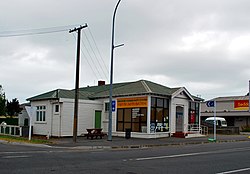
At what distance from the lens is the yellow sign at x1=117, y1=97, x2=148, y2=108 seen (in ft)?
106

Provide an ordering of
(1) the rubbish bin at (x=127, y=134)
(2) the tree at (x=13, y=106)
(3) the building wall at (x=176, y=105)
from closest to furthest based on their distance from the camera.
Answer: (1) the rubbish bin at (x=127, y=134) < (3) the building wall at (x=176, y=105) < (2) the tree at (x=13, y=106)

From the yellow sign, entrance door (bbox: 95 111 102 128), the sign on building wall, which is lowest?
entrance door (bbox: 95 111 102 128)

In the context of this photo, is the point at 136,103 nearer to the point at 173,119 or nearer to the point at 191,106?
the point at 173,119

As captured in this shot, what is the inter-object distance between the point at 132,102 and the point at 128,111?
983mm

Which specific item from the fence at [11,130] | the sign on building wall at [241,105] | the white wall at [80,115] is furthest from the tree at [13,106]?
the sign on building wall at [241,105]

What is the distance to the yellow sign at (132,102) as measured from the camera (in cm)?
3238

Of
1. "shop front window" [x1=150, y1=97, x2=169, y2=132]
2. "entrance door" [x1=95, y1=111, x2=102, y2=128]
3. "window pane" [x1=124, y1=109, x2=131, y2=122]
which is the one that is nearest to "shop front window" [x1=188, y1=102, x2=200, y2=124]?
"shop front window" [x1=150, y1=97, x2=169, y2=132]

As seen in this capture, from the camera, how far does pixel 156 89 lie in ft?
112

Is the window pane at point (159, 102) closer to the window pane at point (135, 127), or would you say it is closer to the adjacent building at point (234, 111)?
the window pane at point (135, 127)

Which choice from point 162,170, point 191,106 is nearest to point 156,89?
point 191,106

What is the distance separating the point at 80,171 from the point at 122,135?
73.3ft

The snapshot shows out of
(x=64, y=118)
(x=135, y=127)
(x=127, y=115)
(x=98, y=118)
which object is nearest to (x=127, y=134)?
(x=135, y=127)

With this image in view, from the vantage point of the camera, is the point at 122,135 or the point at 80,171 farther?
Answer: the point at 122,135

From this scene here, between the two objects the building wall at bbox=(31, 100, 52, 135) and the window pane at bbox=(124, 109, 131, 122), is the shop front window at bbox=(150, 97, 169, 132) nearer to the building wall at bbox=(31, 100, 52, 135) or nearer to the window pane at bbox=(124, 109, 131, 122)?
the window pane at bbox=(124, 109, 131, 122)
